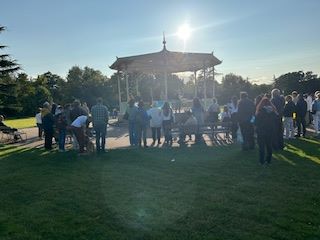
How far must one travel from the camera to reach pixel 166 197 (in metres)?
7.94

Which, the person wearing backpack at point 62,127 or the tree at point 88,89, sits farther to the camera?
the tree at point 88,89

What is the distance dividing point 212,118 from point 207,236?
41.1ft

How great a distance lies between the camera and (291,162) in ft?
35.0

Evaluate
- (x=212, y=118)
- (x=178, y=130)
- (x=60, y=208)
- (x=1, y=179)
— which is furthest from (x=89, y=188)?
(x=212, y=118)

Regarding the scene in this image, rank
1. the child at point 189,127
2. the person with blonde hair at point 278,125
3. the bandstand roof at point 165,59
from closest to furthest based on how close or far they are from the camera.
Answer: the person with blonde hair at point 278,125 → the child at point 189,127 → the bandstand roof at point 165,59

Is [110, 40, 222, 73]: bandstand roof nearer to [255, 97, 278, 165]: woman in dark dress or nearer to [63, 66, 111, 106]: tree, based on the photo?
[255, 97, 278, 165]: woman in dark dress

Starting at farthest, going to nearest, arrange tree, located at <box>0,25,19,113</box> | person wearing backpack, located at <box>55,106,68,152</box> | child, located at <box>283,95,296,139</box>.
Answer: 1. tree, located at <box>0,25,19,113</box>
2. person wearing backpack, located at <box>55,106,68,152</box>
3. child, located at <box>283,95,296,139</box>

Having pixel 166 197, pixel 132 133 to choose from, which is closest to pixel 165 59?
pixel 132 133

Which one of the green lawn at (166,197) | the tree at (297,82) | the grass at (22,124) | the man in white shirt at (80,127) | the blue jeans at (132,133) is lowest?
the grass at (22,124)

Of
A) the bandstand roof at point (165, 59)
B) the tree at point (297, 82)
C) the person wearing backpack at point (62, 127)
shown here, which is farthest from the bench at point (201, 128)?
the tree at point (297, 82)

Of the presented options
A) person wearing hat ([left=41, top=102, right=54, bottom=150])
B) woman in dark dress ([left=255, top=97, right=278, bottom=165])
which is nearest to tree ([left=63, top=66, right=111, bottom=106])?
person wearing hat ([left=41, top=102, right=54, bottom=150])

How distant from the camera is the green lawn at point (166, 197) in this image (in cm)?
614

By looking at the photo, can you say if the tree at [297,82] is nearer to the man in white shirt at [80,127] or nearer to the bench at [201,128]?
the bench at [201,128]

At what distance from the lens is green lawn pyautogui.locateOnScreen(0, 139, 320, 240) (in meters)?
6.14
